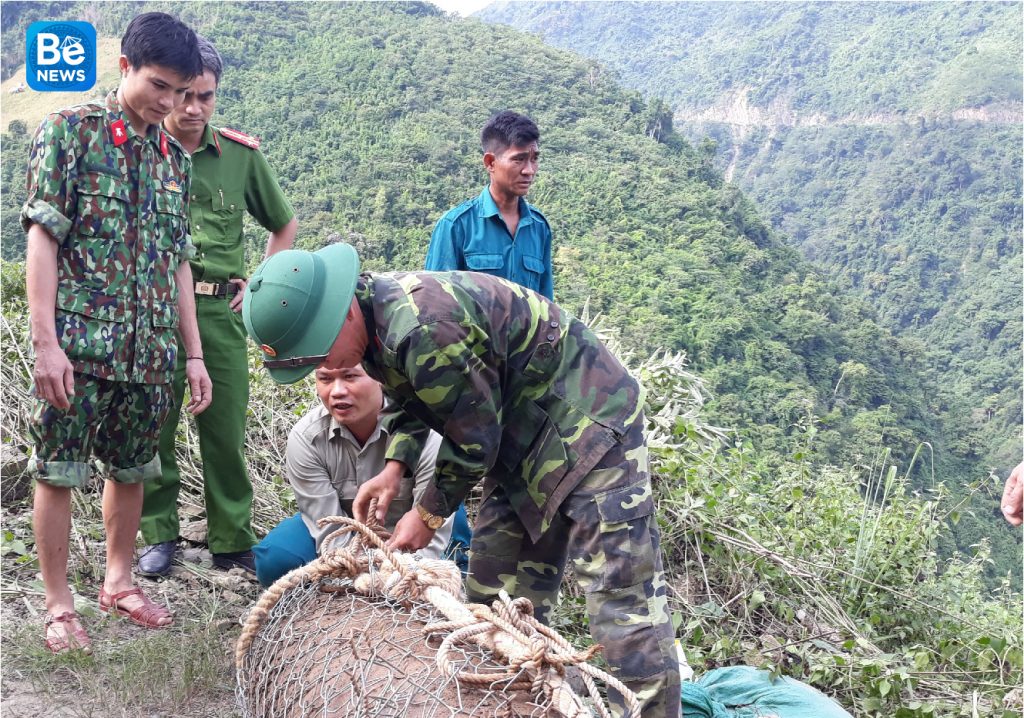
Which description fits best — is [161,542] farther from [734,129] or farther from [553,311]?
[734,129]

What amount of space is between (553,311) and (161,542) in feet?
7.39

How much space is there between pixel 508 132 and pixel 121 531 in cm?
221

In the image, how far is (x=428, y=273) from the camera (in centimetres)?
233

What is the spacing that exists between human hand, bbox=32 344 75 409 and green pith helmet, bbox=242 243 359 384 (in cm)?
102

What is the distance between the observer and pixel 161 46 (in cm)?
Result: 287

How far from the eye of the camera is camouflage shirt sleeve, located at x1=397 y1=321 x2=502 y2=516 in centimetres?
215

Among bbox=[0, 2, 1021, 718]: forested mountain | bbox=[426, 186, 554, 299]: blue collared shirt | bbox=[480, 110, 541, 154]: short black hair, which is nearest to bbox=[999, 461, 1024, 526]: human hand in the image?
bbox=[0, 2, 1021, 718]: forested mountain

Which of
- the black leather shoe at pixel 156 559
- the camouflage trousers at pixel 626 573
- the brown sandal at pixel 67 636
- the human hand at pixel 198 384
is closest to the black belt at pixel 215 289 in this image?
the human hand at pixel 198 384

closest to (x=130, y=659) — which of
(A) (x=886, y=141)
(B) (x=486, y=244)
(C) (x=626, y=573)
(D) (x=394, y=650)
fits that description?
(D) (x=394, y=650)

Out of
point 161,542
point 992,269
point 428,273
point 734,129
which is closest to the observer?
point 428,273

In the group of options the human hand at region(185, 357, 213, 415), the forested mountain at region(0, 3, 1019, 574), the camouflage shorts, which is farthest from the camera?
the forested mountain at region(0, 3, 1019, 574)

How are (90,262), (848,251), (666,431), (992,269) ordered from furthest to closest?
1. (848,251)
2. (992,269)
3. (666,431)
4. (90,262)

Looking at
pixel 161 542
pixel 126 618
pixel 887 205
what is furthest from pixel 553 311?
pixel 887 205

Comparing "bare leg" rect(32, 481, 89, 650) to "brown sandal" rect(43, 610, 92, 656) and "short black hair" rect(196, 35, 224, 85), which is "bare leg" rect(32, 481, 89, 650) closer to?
"brown sandal" rect(43, 610, 92, 656)
